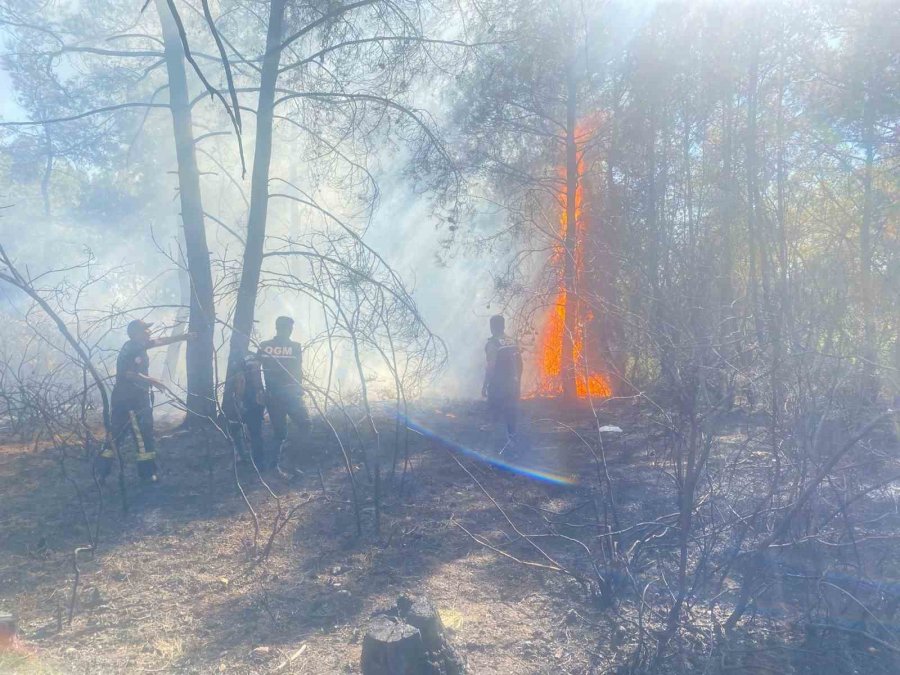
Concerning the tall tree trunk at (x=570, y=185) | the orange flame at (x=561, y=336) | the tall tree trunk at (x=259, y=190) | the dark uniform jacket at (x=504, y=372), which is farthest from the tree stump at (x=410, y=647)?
the tall tree trunk at (x=570, y=185)

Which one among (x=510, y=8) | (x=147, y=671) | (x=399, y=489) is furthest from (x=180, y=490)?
(x=510, y=8)

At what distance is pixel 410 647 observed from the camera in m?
3.28

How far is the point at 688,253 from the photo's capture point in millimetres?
8156

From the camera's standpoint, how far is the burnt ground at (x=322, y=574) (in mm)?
3855

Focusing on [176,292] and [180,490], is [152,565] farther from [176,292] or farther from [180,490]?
[176,292]

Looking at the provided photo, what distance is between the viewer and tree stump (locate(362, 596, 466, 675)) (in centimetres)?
327

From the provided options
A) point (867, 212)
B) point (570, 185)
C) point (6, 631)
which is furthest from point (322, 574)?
point (867, 212)

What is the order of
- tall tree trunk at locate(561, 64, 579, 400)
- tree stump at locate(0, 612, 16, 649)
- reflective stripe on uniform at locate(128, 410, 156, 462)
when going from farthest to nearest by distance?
tall tree trunk at locate(561, 64, 579, 400) → reflective stripe on uniform at locate(128, 410, 156, 462) → tree stump at locate(0, 612, 16, 649)

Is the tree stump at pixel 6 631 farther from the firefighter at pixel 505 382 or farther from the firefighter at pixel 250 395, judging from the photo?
the firefighter at pixel 505 382

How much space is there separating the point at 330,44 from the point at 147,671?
281 inches

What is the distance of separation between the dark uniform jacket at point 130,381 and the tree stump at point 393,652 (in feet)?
14.2

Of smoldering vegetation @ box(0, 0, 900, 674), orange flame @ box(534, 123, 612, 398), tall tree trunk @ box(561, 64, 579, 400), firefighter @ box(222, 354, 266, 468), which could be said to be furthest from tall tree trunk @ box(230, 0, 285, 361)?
tall tree trunk @ box(561, 64, 579, 400)

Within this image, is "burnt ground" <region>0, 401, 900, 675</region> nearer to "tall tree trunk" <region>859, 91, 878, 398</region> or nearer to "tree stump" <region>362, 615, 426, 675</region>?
"tree stump" <region>362, 615, 426, 675</region>

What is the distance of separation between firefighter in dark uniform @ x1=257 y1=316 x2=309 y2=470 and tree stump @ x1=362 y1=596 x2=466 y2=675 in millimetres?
3858
